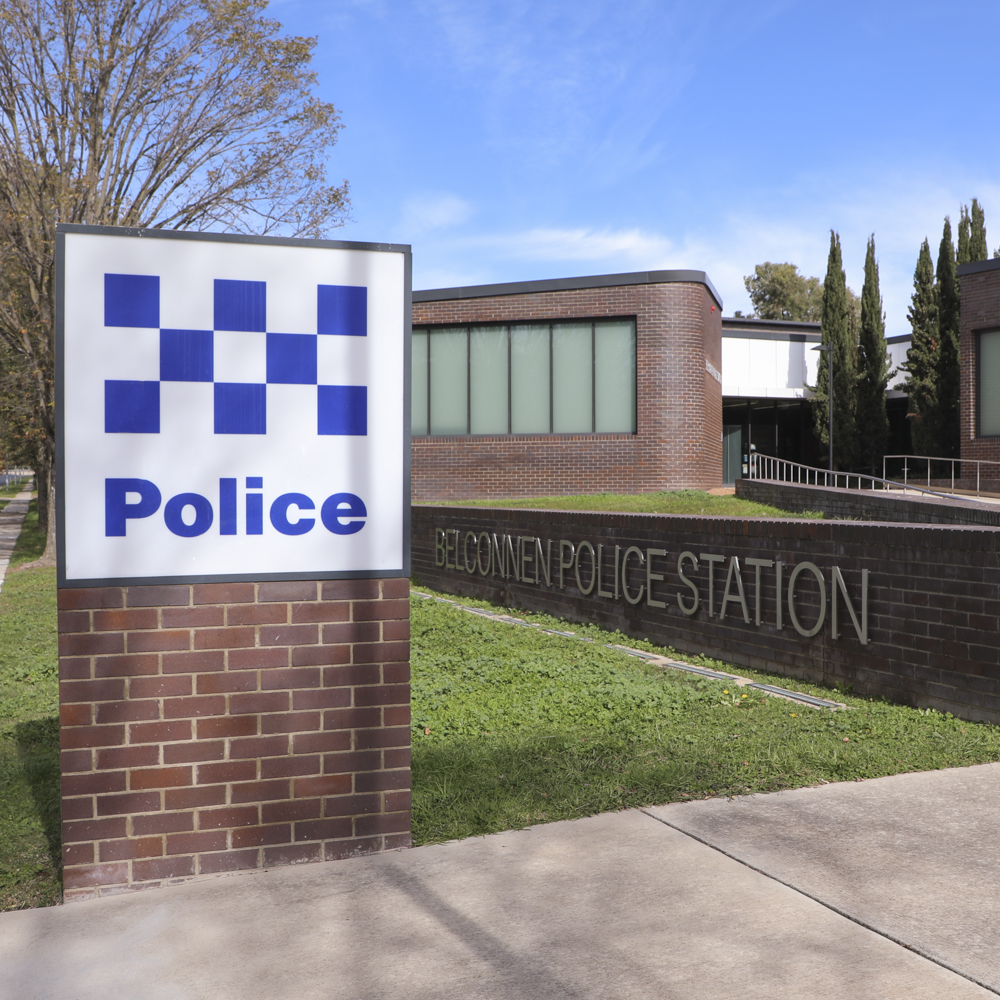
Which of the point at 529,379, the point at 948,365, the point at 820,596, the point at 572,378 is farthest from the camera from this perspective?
the point at 948,365

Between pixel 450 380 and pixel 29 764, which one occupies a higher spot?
pixel 450 380

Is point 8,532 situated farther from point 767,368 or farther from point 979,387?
point 979,387

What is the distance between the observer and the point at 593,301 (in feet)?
80.4

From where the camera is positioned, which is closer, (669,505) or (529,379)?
(669,505)

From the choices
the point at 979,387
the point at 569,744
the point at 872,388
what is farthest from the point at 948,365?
the point at 569,744

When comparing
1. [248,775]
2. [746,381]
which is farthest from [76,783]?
[746,381]

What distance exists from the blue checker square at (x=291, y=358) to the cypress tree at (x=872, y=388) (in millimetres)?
33507

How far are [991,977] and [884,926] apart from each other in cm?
40

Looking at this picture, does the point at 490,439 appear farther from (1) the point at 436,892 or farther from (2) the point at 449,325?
(1) the point at 436,892

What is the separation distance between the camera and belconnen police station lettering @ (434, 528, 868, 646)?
7.38 m

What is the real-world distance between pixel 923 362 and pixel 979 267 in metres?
7.96

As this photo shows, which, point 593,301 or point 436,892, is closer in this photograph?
point 436,892

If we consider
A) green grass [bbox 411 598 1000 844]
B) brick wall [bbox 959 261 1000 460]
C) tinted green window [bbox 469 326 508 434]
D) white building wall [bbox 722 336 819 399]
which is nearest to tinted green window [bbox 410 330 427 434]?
tinted green window [bbox 469 326 508 434]

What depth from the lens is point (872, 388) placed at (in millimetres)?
35125
